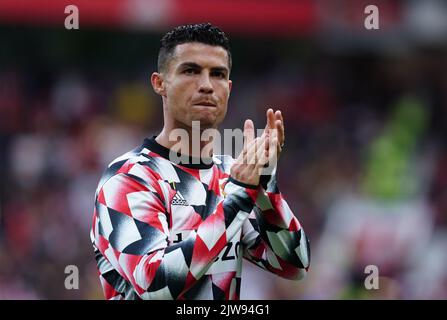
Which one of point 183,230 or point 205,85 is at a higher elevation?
point 205,85

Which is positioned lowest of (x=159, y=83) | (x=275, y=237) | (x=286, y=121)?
(x=275, y=237)

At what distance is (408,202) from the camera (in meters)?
13.5

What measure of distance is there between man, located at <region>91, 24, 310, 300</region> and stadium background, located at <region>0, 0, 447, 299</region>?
552 cm

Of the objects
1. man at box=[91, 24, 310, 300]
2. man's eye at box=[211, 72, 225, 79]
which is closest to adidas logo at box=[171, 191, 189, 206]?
man at box=[91, 24, 310, 300]

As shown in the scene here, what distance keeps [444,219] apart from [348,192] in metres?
1.66

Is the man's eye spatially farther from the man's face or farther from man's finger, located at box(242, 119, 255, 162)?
man's finger, located at box(242, 119, 255, 162)

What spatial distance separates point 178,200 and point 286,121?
1237 cm

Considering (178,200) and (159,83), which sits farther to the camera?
(159,83)

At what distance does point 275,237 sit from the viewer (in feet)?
15.7

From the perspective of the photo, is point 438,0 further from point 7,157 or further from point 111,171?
point 111,171

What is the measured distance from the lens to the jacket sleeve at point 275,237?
183 inches

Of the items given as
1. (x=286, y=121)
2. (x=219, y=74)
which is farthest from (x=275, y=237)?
(x=286, y=121)

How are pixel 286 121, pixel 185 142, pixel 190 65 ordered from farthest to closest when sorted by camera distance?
pixel 286 121, pixel 185 142, pixel 190 65

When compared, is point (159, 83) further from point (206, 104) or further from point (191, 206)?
point (191, 206)
